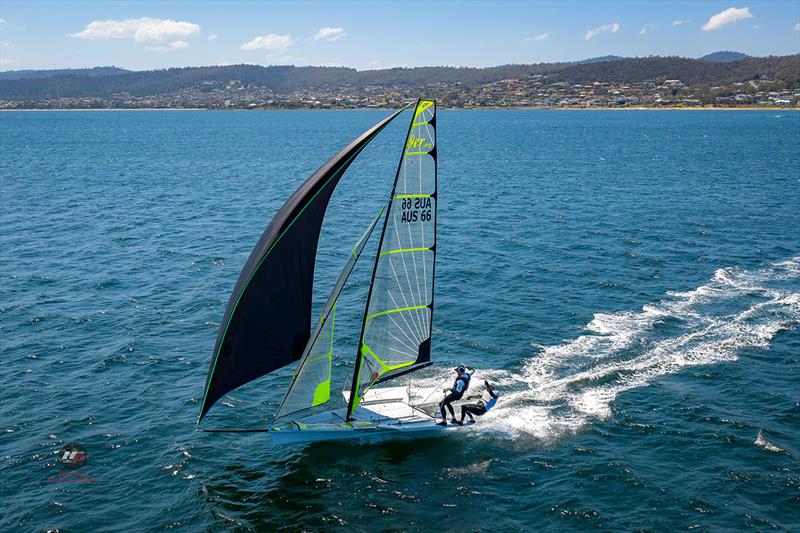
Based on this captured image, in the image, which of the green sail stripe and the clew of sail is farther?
the green sail stripe

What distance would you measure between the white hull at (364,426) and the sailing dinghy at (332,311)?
4 cm

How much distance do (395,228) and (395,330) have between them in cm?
427

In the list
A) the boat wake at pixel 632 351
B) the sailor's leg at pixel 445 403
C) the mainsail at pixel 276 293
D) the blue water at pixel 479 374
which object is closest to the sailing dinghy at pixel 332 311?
the mainsail at pixel 276 293

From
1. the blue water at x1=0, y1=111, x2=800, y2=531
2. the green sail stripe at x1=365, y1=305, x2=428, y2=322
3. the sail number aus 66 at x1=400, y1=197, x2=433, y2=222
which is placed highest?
the sail number aus 66 at x1=400, y1=197, x2=433, y2=222

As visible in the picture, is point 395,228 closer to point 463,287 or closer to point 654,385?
point 654,385

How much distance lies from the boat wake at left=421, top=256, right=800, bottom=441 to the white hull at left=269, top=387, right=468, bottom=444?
3012mm

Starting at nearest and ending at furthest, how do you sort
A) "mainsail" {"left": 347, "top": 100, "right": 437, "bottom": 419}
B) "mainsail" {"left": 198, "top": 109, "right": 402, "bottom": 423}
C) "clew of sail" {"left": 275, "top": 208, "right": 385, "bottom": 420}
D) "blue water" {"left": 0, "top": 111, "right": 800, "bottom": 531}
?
"mainsail" {"left": 198, "top": 109, "right": 402, "bottom": 423} < "blue water" {"left": 0, "top": 111, "right": 800, "bottom": 531} < "mainsail" {"left": 347, "top": 100, "right": 437, "bottom": 419} < "clew of sail" {"left": 275, "top": 208, "right": 385, "bottom": 420}

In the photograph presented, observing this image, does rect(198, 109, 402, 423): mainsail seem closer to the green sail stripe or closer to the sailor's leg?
the green sail stripe

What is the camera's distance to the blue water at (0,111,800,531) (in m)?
22.1

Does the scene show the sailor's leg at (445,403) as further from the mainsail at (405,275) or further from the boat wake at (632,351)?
the boat wake at (632,351)

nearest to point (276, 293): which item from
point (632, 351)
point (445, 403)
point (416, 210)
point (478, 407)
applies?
point (416, 210)

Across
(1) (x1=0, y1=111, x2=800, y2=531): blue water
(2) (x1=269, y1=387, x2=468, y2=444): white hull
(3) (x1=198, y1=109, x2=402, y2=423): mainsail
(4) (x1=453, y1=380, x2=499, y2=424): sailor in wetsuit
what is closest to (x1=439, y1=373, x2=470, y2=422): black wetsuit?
(4) (x1=453, y1=380, x2=499, y2=424): sailor in wetsuit

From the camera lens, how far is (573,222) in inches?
2443

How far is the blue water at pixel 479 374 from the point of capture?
2211 centimetres
